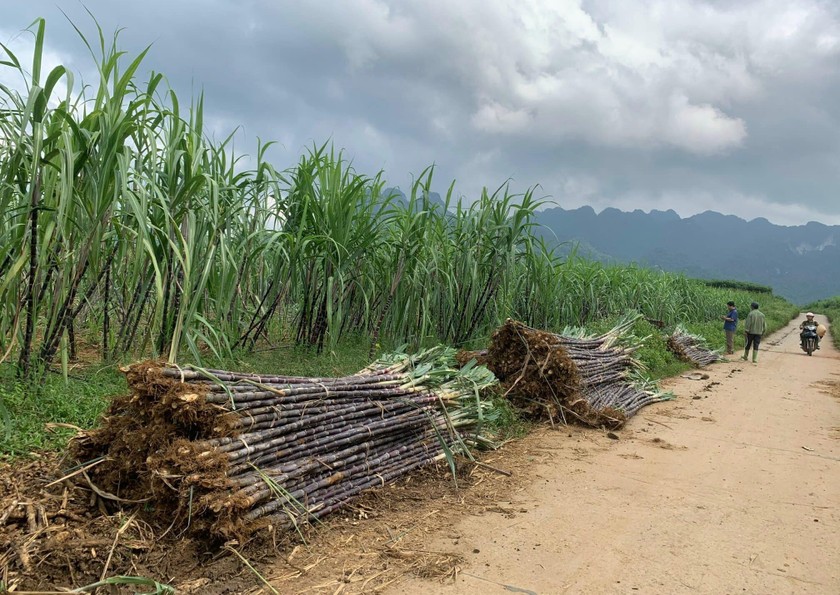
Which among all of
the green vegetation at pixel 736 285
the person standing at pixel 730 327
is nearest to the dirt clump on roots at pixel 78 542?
the person standing at pixel 730 327

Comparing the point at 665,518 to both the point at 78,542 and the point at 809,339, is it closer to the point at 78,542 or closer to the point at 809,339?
the point at 78,542

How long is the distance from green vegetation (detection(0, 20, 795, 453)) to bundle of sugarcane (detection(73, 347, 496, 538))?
0.49 metres

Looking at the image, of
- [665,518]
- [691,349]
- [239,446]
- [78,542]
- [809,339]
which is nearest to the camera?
[78,542]

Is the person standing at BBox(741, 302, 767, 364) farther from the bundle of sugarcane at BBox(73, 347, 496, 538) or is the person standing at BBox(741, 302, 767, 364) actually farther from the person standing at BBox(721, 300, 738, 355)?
the bundle of sugarcane at BBox(73, 347, 496, 538)

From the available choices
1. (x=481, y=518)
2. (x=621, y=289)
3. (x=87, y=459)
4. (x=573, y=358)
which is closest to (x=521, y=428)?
(x=573, y=358)

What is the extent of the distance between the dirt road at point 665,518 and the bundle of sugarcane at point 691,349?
4.59 meters

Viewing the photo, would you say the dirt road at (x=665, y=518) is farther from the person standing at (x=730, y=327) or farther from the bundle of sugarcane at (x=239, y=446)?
the person standing at (x=730, y=327)

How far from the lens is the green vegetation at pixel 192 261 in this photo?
2723 millimetres

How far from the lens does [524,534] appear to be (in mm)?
2777

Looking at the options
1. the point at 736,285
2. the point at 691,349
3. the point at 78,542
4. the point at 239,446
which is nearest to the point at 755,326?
the point at 691,349

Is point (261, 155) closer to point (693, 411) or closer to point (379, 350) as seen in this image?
point (379, 350)

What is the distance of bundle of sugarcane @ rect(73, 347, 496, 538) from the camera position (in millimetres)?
2188

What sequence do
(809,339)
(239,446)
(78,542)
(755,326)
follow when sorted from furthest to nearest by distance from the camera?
(809,339) → (755,326) → (239,446) → (78,542)

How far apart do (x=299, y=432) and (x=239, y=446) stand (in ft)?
1.19
